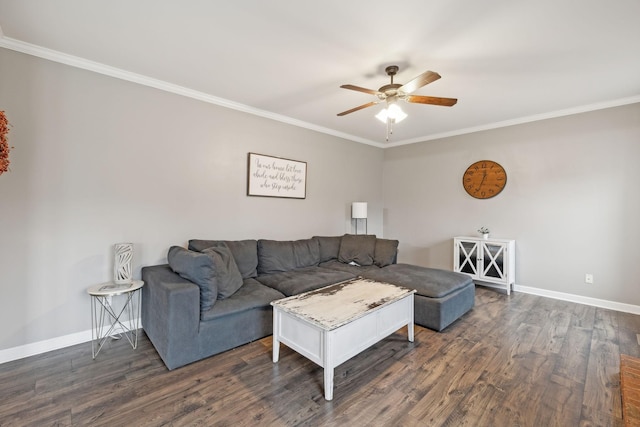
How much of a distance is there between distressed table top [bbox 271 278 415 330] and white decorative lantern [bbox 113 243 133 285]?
1425mm

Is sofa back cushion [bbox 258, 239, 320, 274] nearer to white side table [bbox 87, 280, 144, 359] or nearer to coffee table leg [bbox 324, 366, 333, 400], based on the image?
white side table [bbox 87, 280, 144, 359]

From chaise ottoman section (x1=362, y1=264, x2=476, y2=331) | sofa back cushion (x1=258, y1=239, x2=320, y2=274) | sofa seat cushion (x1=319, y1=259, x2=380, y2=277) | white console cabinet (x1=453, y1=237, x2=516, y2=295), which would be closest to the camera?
chaise ottoman section (x1=362, y1=264, x2=476, y2=331)

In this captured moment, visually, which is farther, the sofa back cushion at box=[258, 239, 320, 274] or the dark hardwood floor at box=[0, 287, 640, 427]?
the sofa back cushion at box=[258, 239, 320, 274]

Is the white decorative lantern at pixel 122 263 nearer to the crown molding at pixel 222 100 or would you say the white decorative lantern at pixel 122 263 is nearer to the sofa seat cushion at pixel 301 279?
the sofa seat cushion at pixel 301 279

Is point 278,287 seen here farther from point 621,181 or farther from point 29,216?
point 621,181

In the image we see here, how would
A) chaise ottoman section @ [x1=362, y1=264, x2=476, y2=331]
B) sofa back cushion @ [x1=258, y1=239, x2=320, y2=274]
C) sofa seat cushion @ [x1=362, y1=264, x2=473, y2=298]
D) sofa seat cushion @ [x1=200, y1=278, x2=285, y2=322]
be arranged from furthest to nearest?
sofa back cushion @ [x1=258, y1=239, x2=320, y2=274] → sofa seat cushion @ [x1=362, y1=264, x2=473, y2=298] → chaise ottoman section @ [x1=362, y1=264, x2=476, y2=331] → sofa seat cushion @ [x1=200, y1=278, x2=285, y2=322]

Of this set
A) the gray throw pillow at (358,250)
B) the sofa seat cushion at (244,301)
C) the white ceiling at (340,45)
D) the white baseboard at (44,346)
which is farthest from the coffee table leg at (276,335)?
the white ceiling at (340,45)

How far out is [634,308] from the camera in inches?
128

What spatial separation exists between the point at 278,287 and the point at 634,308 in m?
4.20

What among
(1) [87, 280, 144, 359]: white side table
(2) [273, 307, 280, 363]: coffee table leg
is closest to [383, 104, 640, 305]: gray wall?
(2) [273, 307, 280, 363]: coffee table leg

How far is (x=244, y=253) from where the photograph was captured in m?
3.24

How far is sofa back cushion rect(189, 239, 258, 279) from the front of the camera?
313cm

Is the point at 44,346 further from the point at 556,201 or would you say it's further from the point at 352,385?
the point at 556,201

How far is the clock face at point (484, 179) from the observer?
4242 mm
